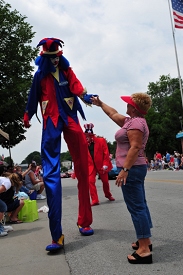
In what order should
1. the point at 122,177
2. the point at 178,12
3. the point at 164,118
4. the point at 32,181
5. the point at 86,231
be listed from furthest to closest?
1. the point at 164,118
2. the point at 178,12
3. the point at 32,181
4. the point at 86,231
5. the point at 122,177

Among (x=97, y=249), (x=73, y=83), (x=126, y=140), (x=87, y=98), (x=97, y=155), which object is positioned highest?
(x=73, y=83)

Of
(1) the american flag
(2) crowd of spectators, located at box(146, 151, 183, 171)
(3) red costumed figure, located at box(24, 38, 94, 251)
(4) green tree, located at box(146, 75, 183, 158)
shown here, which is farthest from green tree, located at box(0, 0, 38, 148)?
(4) green tree, located at box(146, 75, 183, 158)

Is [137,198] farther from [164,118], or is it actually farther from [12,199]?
[164,118]

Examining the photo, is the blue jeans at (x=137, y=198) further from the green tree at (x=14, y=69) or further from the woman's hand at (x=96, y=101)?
the green tree at (x=14, y=69)

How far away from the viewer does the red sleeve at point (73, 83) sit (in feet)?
15.5

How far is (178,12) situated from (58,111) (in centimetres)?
2311

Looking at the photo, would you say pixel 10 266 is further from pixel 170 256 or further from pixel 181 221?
pixel 181 221

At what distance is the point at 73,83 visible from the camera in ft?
15.8

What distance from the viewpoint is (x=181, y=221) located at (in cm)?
538

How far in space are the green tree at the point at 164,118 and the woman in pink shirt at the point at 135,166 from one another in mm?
57355

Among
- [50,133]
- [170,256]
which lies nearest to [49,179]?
[50,133]

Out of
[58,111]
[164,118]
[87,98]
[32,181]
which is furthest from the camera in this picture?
[164,118]

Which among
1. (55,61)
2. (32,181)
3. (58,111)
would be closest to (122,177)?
(58,111)

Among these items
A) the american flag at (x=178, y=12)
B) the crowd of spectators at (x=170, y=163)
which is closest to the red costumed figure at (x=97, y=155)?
the american flag at (x=178, y=12)
